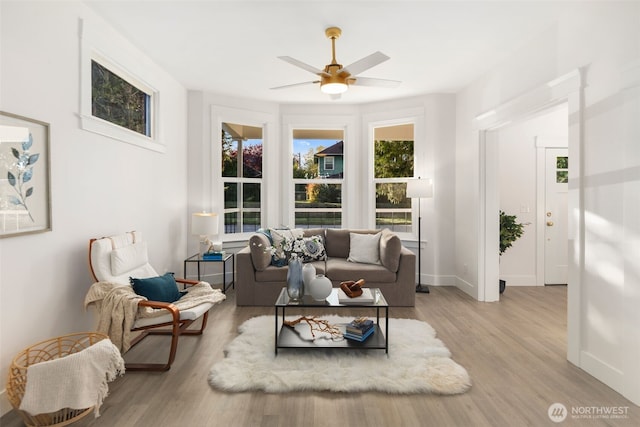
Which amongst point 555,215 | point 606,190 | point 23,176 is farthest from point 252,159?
point 555,215

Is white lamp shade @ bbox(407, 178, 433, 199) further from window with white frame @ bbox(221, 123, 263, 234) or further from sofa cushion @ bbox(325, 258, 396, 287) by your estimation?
window with white frame @ bbox(221, 123, 263, 234)

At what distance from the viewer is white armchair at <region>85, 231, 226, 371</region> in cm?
257

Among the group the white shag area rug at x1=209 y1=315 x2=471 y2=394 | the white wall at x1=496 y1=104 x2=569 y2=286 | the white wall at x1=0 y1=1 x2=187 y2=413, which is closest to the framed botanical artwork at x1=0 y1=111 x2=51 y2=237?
the white wall at x1=0 y1=1 x2=187 y2=413

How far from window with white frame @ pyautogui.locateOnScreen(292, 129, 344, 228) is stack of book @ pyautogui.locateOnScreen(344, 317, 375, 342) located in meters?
2.94

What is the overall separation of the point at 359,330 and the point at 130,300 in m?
1.75

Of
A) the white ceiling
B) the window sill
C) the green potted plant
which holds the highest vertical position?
the white ceiling

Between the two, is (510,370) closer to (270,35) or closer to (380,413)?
(380,413)

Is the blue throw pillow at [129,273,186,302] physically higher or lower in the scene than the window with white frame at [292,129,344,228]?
lower

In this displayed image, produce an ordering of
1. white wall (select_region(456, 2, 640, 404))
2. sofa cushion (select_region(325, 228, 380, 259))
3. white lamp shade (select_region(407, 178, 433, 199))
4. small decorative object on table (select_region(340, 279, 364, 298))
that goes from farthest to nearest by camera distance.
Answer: sofa cushion (select_region(325, 228, 380, 259)) < white lamp shade (select_region(407, 178, 433, 199)) < small decorative object on table (select_region(340, 279, 364, 298)) < white wall (select_region(456, 2, 640, 404))

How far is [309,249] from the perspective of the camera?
15.6ft

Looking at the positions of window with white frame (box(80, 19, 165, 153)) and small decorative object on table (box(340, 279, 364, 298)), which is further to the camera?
small decorative object on table (box(340, 279, 364, 298))

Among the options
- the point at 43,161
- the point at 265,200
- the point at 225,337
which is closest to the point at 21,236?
the point at 43,161

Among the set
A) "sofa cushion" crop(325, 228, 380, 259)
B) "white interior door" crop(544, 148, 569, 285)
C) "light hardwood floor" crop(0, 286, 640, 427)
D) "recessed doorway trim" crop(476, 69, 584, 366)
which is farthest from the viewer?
"white interior door" crop(544, 148, 569, 285)

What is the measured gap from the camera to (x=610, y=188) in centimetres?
246
